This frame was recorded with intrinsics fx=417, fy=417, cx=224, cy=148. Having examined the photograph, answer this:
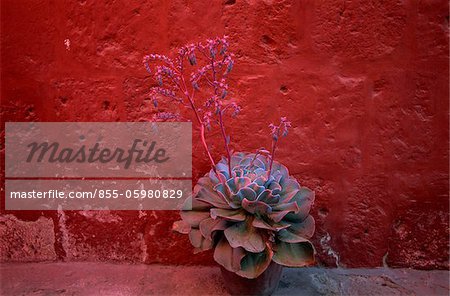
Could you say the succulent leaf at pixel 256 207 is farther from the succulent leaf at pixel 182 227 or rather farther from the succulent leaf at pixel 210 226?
the succulent leaf at pixel 182 227

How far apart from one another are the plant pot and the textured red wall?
0.78 ft

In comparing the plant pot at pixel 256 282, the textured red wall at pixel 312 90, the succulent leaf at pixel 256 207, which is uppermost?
the textured red wall at pixel 312 90

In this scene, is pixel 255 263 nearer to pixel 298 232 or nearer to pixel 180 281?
pixel 298 232

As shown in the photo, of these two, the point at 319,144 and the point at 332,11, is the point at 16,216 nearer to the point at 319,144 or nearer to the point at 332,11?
the point at 319,144

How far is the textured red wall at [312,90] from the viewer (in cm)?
Answer: 118

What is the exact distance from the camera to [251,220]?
3.30 feet

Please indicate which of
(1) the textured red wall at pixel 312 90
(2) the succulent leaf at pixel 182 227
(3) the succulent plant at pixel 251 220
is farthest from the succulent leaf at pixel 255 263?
(1) the textured red wall at pixel 312 90

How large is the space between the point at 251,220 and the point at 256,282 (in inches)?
6.9

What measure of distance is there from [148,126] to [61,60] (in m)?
0.33

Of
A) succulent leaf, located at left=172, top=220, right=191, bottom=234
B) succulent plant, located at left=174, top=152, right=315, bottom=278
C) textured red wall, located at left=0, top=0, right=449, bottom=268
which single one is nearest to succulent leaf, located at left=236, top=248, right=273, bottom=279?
succulent plant, located at left=174, top=152, right=315, bottom=278

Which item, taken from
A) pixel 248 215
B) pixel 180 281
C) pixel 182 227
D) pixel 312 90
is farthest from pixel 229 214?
pixel 312 90

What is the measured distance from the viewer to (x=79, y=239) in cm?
133

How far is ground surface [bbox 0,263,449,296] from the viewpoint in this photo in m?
1.18

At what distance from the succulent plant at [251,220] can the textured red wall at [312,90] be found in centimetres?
21
